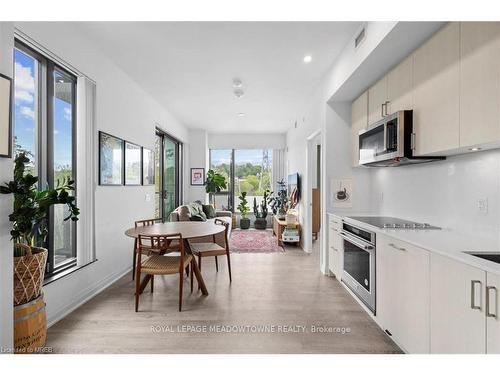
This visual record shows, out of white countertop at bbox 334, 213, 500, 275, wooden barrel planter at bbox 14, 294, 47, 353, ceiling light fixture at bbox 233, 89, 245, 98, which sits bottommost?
wooden barrel planter at bbox 14, 294, 47, 353

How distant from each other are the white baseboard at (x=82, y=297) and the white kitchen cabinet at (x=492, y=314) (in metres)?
2.94

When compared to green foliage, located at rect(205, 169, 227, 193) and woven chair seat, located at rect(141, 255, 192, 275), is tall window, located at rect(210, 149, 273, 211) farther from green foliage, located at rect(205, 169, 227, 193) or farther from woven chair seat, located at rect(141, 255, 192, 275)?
woven chair seat, located at rect(141, 255, 192, 275)

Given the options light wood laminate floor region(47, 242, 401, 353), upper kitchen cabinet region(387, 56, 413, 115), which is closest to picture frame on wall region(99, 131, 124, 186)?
light wood laminate floor region(47, 242, 401, 353)

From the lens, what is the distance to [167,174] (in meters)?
Result: 6.16

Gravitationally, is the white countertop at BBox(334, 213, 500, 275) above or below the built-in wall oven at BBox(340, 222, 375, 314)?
above

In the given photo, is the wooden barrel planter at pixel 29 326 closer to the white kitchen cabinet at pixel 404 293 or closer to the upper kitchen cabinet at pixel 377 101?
the white kitchen cabinet at pixel 404 293

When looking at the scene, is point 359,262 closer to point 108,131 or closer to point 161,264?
point 161,264

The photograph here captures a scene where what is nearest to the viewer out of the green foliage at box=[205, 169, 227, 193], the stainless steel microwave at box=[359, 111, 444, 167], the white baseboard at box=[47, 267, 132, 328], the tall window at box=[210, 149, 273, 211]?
the stainless steel microwave at box=[359, 111, 444, 167]

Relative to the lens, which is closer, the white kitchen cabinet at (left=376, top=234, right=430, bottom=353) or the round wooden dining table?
the white kitchen cabinet at (left=376, top=234, right=430, bottom=353)

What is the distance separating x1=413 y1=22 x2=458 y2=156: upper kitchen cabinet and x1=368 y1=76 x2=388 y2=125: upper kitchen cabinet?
50 cm

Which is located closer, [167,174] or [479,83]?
[479,83]

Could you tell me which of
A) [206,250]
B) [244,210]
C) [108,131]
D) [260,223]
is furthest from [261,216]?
[108,131]

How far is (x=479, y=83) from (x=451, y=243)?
36.7 inches

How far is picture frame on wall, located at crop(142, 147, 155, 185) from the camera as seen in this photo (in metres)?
4.32
